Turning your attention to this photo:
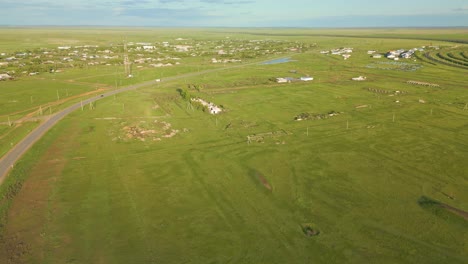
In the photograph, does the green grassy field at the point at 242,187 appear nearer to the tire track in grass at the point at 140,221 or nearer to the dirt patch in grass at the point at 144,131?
the tire track in grass at the point at 140,221

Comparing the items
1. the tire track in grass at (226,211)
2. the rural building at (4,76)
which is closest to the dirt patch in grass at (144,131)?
the tire track in grass at (226,211)

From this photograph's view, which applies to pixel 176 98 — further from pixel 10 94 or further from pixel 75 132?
pixel 10 94

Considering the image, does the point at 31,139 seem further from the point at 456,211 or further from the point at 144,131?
the point at 456,211

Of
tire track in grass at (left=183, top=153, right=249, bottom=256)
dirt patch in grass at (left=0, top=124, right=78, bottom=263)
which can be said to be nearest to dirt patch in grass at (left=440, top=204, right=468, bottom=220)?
tire track in grass at (left=183, top=153, right=249, bottom=256)

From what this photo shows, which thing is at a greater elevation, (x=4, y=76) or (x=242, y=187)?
(x=4, y=76)

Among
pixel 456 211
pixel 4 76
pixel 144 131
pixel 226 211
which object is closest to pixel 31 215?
pixel 226 211

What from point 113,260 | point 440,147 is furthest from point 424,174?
point 113,260
